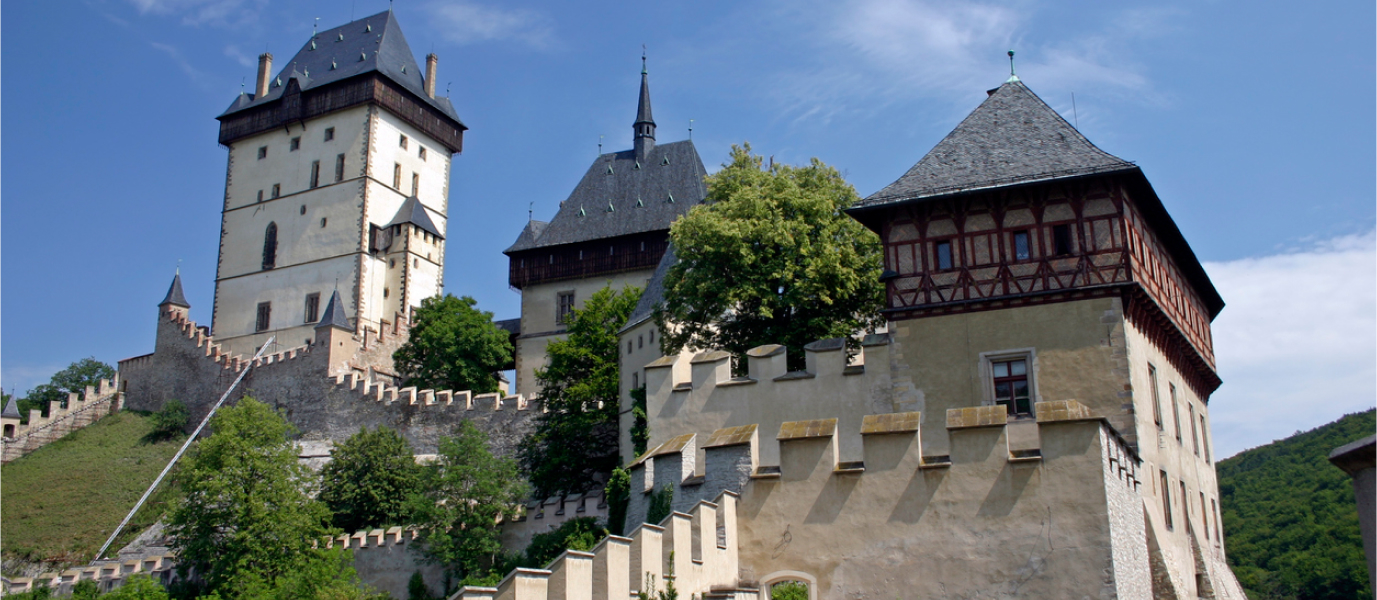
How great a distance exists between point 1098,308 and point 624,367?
14.2m

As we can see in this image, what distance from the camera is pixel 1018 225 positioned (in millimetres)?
20875

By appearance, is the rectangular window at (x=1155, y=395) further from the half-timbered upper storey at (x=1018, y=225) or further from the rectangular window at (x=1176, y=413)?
the rectangular window at (x=1176, y=413)

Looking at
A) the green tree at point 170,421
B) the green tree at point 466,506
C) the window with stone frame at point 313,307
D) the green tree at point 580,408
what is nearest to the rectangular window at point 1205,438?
the green tree at point 580,408

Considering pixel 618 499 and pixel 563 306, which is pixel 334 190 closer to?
pixel 563 306

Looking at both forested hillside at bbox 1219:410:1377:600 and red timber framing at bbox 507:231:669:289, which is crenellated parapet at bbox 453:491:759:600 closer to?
red timber framing at bbox 507:231:669:289

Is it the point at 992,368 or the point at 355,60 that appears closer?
the point at 992,368

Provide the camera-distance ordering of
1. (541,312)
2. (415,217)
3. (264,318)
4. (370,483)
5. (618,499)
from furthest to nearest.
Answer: (415,217) < (264,318) < (541,312) < (370,483) < (618,499)

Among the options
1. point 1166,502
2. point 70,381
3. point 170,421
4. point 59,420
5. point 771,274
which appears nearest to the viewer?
point 1166,502

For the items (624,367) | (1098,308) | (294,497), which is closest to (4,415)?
(294,497)

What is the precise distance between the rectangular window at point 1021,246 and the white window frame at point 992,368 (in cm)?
167

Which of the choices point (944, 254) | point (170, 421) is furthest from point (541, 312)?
point (944, 254)

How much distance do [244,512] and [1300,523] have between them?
1464 inches

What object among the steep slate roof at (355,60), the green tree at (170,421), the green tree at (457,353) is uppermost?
the steep slate roof at (355,60)

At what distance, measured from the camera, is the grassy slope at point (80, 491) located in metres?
36.9
